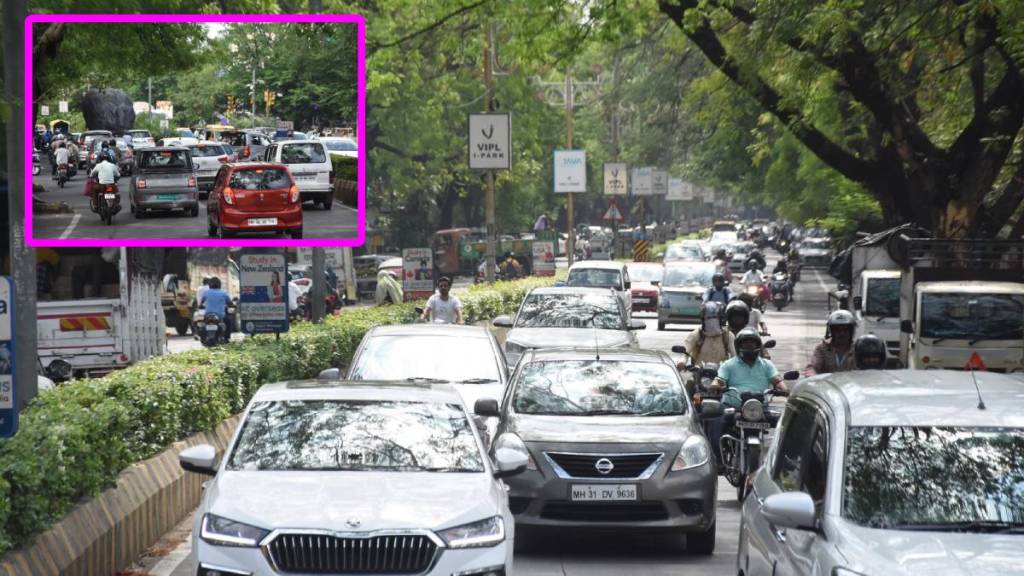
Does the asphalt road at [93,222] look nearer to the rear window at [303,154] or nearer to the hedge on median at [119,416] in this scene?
the hedge on median at [119,416]

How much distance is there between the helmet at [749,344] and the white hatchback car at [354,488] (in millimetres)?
4537

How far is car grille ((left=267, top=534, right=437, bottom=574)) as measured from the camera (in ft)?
25.8

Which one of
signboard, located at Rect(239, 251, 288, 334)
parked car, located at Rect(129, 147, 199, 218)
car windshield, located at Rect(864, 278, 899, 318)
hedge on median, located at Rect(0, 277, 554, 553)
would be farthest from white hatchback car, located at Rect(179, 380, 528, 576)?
car windshield, located at Rect(864, 278, 899, 318)

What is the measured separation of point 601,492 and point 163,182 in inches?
297

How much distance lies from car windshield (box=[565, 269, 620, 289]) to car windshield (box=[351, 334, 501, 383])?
21581mm

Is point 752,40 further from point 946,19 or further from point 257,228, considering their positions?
point 257,228

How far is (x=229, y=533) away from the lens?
8.02 m

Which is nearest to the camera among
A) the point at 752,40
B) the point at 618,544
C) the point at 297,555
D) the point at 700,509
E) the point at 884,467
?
the point at 884,467

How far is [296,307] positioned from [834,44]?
79.2 feet

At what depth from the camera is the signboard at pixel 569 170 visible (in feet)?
174

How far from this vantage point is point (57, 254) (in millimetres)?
28141

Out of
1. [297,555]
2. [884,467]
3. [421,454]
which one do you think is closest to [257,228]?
[421,454]

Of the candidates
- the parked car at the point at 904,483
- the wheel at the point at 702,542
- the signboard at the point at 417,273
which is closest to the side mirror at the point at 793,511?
the parked car at the point at 904,483

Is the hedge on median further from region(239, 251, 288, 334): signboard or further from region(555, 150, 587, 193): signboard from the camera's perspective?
region(555, 150, 587, 193): signboard
